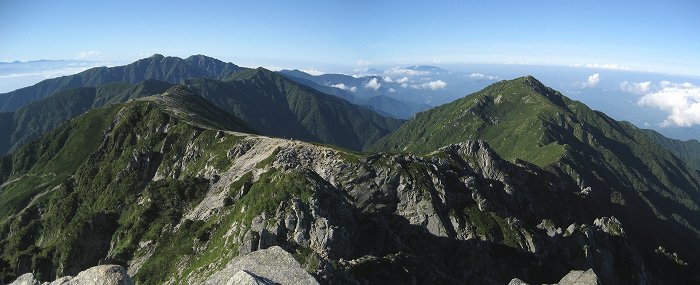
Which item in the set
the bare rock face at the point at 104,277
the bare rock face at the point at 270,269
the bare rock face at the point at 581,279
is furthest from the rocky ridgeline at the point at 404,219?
the bare rock face at the point at 104,277

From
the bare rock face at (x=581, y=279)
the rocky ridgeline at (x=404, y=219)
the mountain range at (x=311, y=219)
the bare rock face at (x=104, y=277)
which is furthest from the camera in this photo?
the mountain range at (x=311, y=219)

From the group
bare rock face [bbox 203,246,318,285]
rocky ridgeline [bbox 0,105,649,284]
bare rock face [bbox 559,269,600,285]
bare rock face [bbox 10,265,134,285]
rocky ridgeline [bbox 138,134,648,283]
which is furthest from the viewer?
rocky ridgeline [bbox 138,134,648,283]

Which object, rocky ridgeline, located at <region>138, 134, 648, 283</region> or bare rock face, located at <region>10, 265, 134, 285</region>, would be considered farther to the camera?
rocky ridgeline, located at <region>138, 134, 648, 283</region>

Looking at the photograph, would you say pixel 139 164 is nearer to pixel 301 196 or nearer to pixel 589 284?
pixel 301 196

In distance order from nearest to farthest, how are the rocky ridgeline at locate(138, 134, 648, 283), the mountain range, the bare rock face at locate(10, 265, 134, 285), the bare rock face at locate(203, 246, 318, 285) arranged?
the bare rock face at locate(10, 265, 134, 285), the bare rock face at locate(203, 246, 318, 285), the rocky ridgeline at locate(138, 134, 648, 283), the mountain range

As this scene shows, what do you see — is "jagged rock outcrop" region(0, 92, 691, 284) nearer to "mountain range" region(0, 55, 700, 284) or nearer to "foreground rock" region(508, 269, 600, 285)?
"mountain range" region(0, 55, 700, 284)

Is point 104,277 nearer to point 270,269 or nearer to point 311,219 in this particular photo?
point 270,269

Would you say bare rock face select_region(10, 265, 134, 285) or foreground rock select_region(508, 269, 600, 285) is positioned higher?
bare rock face select_region(10, 265, 134, 285)

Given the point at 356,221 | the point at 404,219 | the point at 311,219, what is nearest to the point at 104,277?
the point at 311,219

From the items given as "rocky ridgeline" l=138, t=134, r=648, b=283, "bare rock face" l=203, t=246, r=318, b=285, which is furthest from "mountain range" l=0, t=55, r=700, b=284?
"bare rock face" l=203, t=246, r=318, b=285

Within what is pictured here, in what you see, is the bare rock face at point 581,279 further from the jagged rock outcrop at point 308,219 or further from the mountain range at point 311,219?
the jagged rock outcrop at point 308,219
